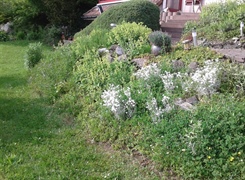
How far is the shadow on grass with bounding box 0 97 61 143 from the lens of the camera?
201 inches

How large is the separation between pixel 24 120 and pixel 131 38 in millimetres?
2960

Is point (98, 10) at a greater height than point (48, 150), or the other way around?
point (98, 10)

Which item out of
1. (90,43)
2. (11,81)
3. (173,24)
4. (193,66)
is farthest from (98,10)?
(193,66)

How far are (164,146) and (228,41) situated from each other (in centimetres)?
385

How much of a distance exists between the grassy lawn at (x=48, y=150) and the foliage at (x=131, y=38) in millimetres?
2044

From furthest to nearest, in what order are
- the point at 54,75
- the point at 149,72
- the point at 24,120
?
1. the point at 54,75
2. the point at 24,120
3. the point at 149,72

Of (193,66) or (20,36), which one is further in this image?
(20,36)

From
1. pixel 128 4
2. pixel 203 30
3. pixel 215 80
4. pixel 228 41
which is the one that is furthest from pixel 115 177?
pixel 128 4

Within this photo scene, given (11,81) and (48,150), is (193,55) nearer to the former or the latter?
(48,150)

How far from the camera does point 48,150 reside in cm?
459

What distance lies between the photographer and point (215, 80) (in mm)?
4664

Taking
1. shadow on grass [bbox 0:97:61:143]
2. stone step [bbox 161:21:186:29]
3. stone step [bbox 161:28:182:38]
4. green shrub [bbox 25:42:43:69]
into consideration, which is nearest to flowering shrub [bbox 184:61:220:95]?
shadow on grass [bbox 0:97:61:143]

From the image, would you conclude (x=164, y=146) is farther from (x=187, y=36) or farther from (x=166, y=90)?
(x=187, y=36)

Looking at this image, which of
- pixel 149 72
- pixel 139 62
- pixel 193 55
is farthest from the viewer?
pixel 139 62
